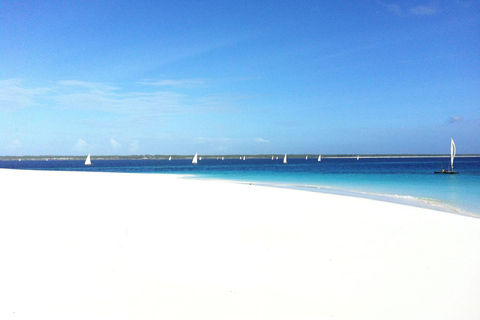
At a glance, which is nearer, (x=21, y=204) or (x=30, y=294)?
(x=30, y=294)

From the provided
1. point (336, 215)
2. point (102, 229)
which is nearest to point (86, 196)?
point (102, 229)

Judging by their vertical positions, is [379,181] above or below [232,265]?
below

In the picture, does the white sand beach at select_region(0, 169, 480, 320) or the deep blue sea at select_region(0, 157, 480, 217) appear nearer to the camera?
the white sand beach at select_region(0, 169, 480, 320)

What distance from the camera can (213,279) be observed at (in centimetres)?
512

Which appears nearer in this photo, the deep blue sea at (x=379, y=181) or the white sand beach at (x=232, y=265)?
the white sand beach at (x=232, y=265)

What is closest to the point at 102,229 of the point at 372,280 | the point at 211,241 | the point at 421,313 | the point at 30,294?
the point at 211,241

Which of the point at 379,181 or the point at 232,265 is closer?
the point at 232,265

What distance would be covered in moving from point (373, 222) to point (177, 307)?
21.9 feet

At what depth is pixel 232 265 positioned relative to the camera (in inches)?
226

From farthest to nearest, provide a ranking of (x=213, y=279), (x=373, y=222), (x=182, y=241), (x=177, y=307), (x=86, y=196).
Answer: (x=86, y=196) → (x=373, y=222) → (x=182, y=241) → (x=213, y=279) → (x=177, y=307)

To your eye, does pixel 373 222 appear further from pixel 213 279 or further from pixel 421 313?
pixel 213 279

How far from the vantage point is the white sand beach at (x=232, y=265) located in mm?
4297

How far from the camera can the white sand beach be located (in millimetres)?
4297

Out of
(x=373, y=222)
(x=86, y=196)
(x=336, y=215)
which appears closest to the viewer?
(x=373, y=222)
